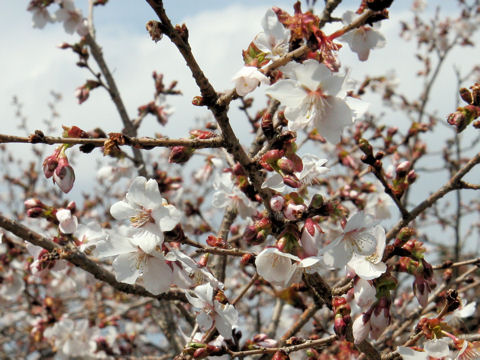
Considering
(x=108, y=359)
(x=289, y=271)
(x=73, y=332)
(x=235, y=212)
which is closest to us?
(x=289, y=271)

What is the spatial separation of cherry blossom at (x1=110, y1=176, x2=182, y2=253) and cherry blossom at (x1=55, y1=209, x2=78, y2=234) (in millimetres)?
695

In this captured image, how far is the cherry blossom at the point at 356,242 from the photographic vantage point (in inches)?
57.4

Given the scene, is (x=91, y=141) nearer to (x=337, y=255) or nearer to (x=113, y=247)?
(x=113, y=247)

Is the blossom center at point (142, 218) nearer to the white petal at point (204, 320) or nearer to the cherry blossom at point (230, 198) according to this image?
the white petal at point (204, 320)

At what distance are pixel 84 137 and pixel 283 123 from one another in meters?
0.73

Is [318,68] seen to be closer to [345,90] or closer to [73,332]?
[345,90]

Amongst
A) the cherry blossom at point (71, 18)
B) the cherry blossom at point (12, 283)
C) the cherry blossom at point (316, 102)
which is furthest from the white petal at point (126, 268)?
the cherry blossom at point (12, 283)

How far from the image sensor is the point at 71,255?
78.4 inches

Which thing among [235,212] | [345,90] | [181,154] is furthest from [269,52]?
[235,212]

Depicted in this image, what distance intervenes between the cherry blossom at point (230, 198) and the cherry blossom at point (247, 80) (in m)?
1.31

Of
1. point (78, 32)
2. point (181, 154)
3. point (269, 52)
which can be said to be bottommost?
point (181, 154)

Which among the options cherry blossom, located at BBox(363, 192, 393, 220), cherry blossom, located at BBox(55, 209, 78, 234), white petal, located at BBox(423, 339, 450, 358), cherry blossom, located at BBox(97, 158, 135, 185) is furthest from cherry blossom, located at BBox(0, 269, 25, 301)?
white petal, located at BBox(423, 339, 450, 358)

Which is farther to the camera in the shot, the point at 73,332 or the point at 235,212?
the point at 73,332

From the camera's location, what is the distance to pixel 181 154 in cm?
155
